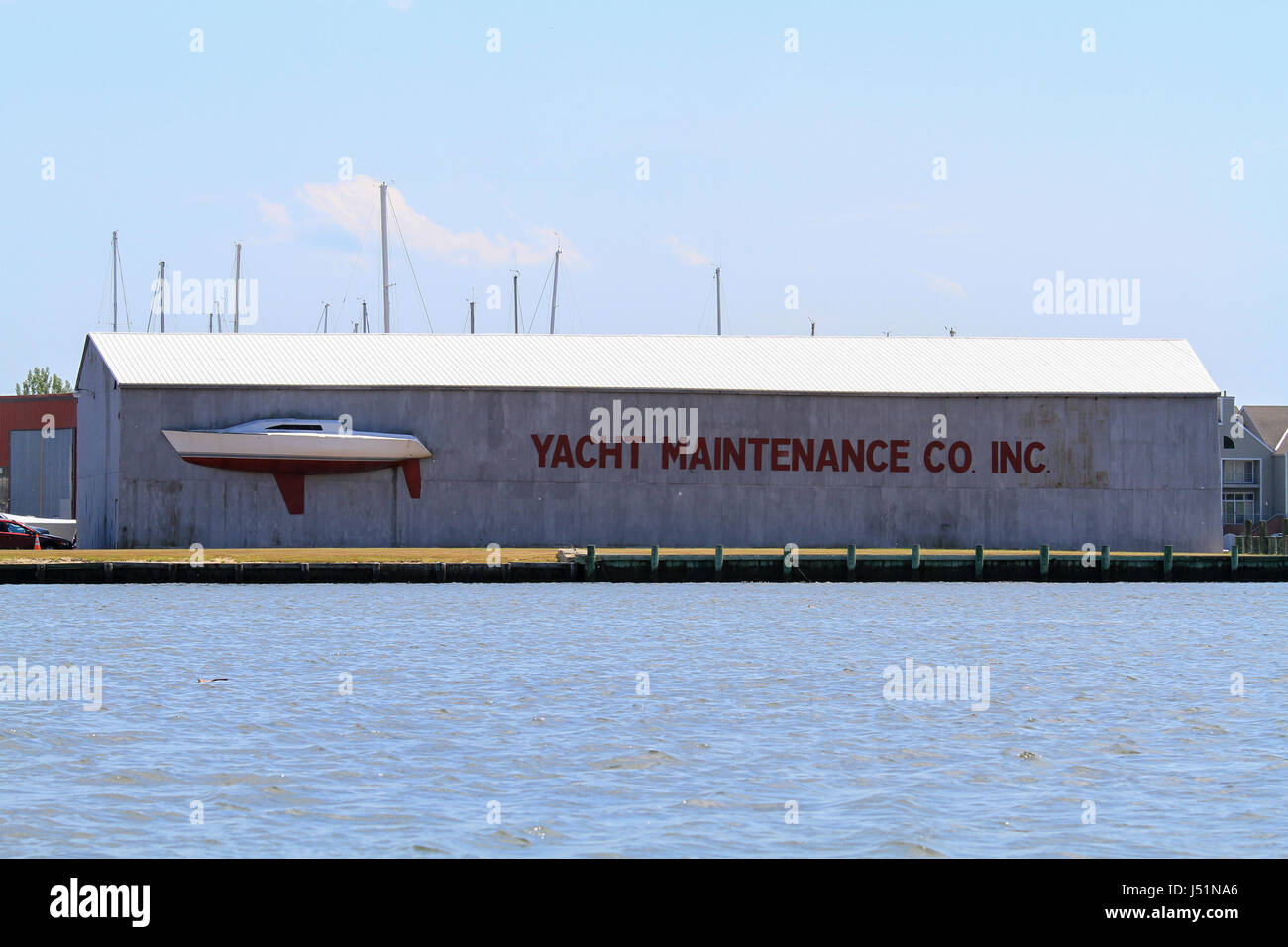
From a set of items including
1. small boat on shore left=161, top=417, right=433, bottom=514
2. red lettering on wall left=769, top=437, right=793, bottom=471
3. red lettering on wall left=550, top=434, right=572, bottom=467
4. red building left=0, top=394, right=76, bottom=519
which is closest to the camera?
small boat on shore left=161, top=417, right=433, bottom=514

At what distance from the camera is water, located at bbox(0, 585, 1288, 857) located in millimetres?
12789

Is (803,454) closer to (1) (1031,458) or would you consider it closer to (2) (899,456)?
(2) (899,456)

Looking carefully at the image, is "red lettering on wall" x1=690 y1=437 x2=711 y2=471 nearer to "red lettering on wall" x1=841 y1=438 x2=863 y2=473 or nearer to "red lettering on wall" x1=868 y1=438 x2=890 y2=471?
"red lettering on wall" x1=841 y1=438 x2=863 y2=473

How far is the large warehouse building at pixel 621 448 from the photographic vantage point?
48.2m

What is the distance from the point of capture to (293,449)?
157 ft

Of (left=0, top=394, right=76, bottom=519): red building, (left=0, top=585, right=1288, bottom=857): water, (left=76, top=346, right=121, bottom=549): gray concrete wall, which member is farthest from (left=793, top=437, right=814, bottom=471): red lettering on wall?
(left=0, top=394, right=76, bottom=519): red building

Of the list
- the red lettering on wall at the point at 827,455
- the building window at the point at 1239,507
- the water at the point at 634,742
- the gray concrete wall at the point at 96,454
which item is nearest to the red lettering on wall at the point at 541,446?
the red lettering on wall at the point at 827,455

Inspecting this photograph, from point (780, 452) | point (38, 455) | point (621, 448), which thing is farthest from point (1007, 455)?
point (38, 455)

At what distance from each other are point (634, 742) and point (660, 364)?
116ft

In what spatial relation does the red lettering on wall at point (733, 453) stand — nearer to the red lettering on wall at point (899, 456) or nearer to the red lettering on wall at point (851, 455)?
the red lettering on wall at point (851, 455)

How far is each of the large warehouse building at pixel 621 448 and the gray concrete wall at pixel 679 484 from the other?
7cm

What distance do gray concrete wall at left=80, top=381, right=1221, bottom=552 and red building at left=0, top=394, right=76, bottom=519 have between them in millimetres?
15353
